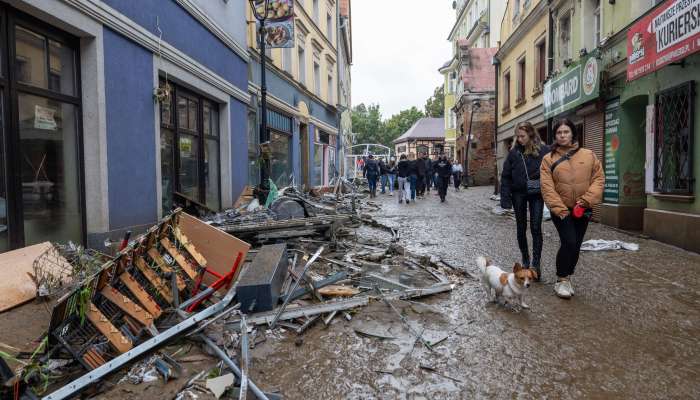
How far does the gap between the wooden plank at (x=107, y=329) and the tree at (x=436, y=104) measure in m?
75.3

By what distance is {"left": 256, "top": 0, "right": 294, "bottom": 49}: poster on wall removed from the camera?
11539 mm

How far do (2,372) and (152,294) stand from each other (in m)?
1.34

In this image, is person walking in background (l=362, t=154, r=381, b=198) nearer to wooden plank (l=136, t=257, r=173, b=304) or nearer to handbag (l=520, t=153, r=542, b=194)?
handbag (l=520, t=153, r=542, b=194)

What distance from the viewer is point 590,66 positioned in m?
10.8

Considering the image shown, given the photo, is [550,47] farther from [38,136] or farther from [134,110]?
[38,136]

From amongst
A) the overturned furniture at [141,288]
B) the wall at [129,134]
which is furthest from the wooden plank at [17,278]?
the wall at [129,134]

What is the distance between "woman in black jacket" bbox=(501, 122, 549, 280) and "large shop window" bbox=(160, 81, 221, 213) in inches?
225

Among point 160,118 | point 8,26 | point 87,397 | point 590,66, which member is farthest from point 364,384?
point 590,66

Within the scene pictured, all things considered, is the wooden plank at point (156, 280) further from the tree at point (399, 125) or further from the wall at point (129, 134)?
the tree at point (399, 125)

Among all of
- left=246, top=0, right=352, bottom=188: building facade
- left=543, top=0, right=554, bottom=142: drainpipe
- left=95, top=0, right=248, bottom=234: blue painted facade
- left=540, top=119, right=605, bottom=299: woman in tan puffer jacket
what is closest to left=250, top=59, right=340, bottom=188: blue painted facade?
left=246, top=0, right=352, bottom=188: building facade

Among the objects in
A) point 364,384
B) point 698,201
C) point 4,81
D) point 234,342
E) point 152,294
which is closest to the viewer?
point 364,384

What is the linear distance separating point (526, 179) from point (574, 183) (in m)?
0.66

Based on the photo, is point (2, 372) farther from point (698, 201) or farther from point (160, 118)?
point (698, 201)

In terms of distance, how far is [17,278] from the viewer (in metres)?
3.92
